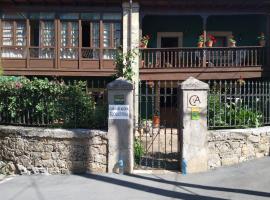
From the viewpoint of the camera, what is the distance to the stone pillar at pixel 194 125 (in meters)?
9.72

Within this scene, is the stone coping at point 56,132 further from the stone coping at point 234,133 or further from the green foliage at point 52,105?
the stone coping at point 234,133

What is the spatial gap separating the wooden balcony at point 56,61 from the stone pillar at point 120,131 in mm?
9444

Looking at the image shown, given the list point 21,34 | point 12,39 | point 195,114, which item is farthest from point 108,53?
point 195,114

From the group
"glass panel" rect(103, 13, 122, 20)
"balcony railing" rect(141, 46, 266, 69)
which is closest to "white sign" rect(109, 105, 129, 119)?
"balcony railing" rect(141, 46, 266, 69)

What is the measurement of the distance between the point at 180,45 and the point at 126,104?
39.5 feet

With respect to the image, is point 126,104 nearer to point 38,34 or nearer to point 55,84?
point 55,84

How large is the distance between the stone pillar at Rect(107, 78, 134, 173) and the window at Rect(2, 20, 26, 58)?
35.4 feet

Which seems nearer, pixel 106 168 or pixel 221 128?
pixel 106 168

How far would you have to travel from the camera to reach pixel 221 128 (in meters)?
10.5

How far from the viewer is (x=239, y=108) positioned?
35.5ft

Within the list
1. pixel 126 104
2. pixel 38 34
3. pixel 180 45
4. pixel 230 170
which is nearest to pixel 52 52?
pixel 38 34

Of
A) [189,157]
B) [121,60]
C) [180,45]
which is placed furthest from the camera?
[180,45]

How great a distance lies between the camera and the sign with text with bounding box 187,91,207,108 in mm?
9773

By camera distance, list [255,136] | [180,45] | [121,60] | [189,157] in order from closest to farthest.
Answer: [189,157], [255,136], [121,60], [180,45]
